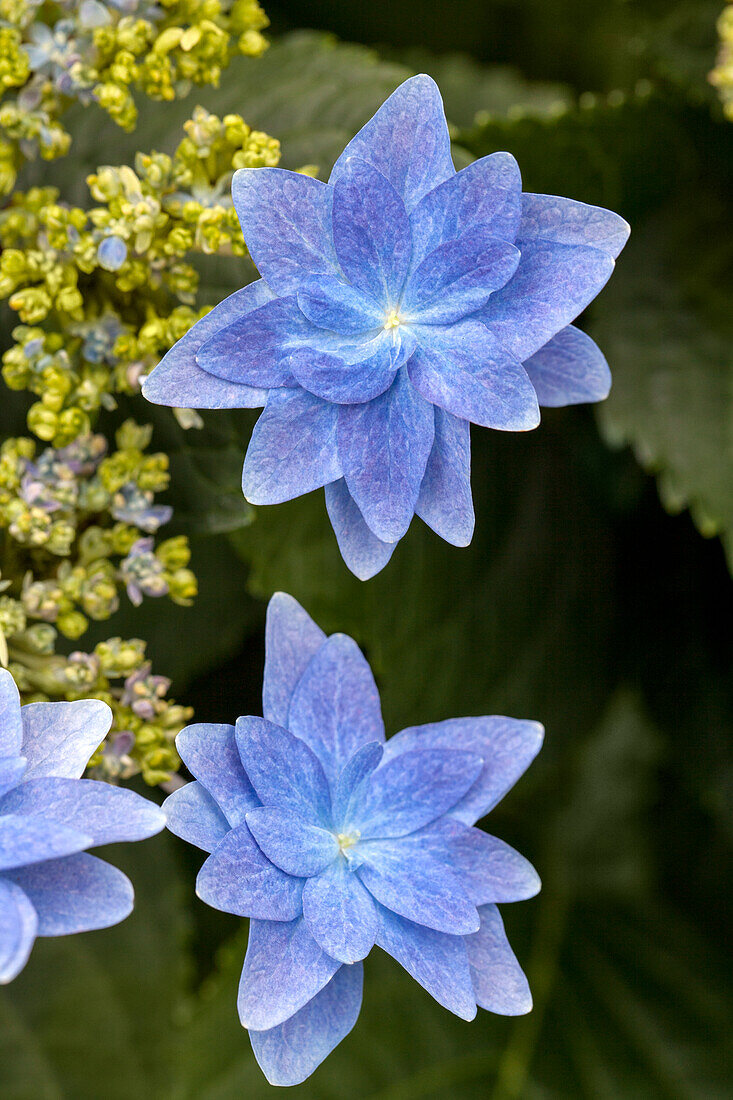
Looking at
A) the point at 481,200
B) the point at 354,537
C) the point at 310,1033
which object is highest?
the point at 481,200

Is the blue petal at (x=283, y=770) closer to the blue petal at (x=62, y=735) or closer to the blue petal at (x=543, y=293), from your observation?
the blue petal at (x=62, y=735)

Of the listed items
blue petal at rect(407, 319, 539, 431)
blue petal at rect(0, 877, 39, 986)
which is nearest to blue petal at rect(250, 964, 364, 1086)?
blue petal at rect(0, 877, 39, 986)

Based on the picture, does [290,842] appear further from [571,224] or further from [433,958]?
[571,224]

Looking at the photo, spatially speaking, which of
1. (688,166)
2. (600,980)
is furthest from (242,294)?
(600,980)

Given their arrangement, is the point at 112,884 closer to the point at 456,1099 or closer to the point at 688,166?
the point at 456,1099

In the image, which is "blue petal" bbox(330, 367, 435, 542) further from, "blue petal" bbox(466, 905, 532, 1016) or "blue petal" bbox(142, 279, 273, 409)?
"blue petal" bbox(466, 905, 532, 1016)

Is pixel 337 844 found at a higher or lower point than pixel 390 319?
lower

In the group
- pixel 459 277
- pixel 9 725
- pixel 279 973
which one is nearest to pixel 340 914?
pixel 279 973

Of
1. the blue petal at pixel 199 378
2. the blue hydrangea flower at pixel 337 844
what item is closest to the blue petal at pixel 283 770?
the blue hydrangea flower at pixel 337 844
